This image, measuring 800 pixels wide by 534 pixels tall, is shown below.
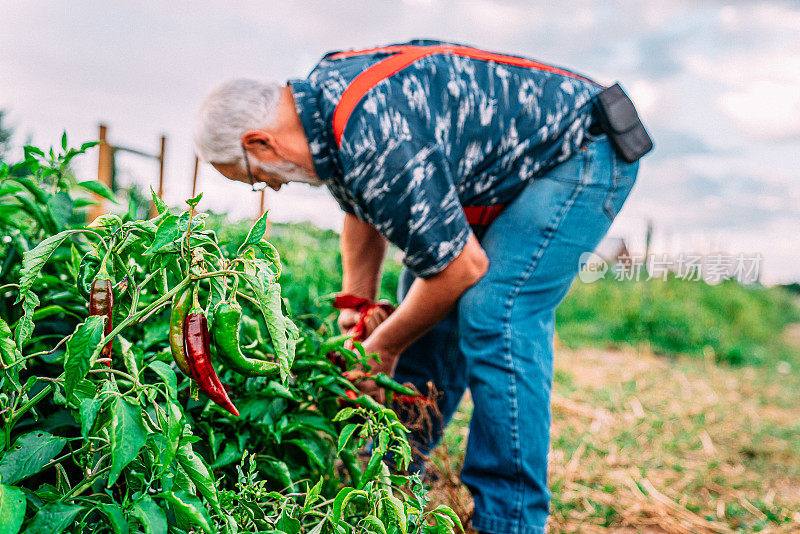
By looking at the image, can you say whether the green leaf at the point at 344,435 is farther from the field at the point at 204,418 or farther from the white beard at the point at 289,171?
the white beard at the point at 289,171

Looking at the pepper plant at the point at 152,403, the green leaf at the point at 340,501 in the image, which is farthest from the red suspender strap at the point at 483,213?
the green leaf at the point at 340,501

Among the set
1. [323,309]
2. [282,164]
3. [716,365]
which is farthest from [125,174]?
[716,365]

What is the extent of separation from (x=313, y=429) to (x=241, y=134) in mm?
686

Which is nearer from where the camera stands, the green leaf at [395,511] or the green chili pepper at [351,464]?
the green leaf at [395,511]

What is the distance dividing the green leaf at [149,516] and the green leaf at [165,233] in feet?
0.91

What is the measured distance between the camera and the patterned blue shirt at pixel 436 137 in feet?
4.46

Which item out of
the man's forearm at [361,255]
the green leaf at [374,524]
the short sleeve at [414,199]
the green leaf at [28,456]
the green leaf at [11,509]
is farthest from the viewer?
the man's forearm at [361,255]

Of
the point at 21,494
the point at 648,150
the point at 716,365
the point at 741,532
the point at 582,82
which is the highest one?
the point at 582,82

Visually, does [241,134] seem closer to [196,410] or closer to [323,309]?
[196,410]

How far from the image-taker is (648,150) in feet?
5.46

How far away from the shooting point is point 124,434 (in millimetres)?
667

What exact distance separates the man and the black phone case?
0.5 inches

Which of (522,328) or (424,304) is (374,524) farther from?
(522,328)

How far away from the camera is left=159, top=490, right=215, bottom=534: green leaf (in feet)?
2.30
